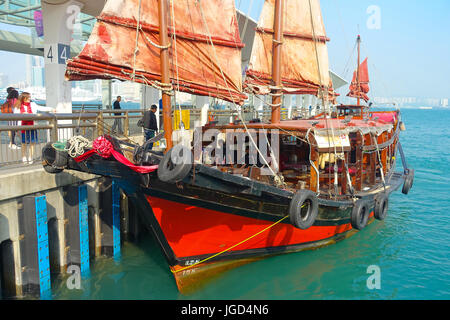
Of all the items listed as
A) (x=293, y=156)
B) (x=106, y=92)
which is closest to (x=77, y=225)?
(x=293, y=156)

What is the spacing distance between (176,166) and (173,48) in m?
2.90

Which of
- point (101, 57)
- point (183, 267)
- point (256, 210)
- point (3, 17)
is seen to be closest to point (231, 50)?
point (101, 57)

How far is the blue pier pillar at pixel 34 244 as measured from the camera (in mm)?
7035

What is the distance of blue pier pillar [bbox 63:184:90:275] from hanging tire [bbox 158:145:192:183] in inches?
135

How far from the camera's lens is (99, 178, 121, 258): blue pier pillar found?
30.6 ft

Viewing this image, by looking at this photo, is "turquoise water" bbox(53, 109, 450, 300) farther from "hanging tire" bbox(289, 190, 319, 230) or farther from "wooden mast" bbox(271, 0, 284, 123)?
"wooden mast" bbox(271, 0, 284, 123)

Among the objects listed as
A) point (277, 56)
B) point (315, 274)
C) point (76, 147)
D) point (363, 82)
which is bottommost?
point (315, 274)

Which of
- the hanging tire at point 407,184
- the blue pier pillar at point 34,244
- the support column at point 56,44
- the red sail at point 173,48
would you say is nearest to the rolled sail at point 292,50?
the red sail at point 173,48

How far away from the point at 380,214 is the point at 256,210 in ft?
12.8

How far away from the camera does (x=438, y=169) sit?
86.1 ft

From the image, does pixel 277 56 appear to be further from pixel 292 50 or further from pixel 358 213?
pixel 358 213

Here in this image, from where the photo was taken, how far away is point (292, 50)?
41.6 ft

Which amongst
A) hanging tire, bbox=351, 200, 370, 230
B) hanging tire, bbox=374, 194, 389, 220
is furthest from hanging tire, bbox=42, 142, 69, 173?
hanging tire, bbox=374, 194, 389, 220
